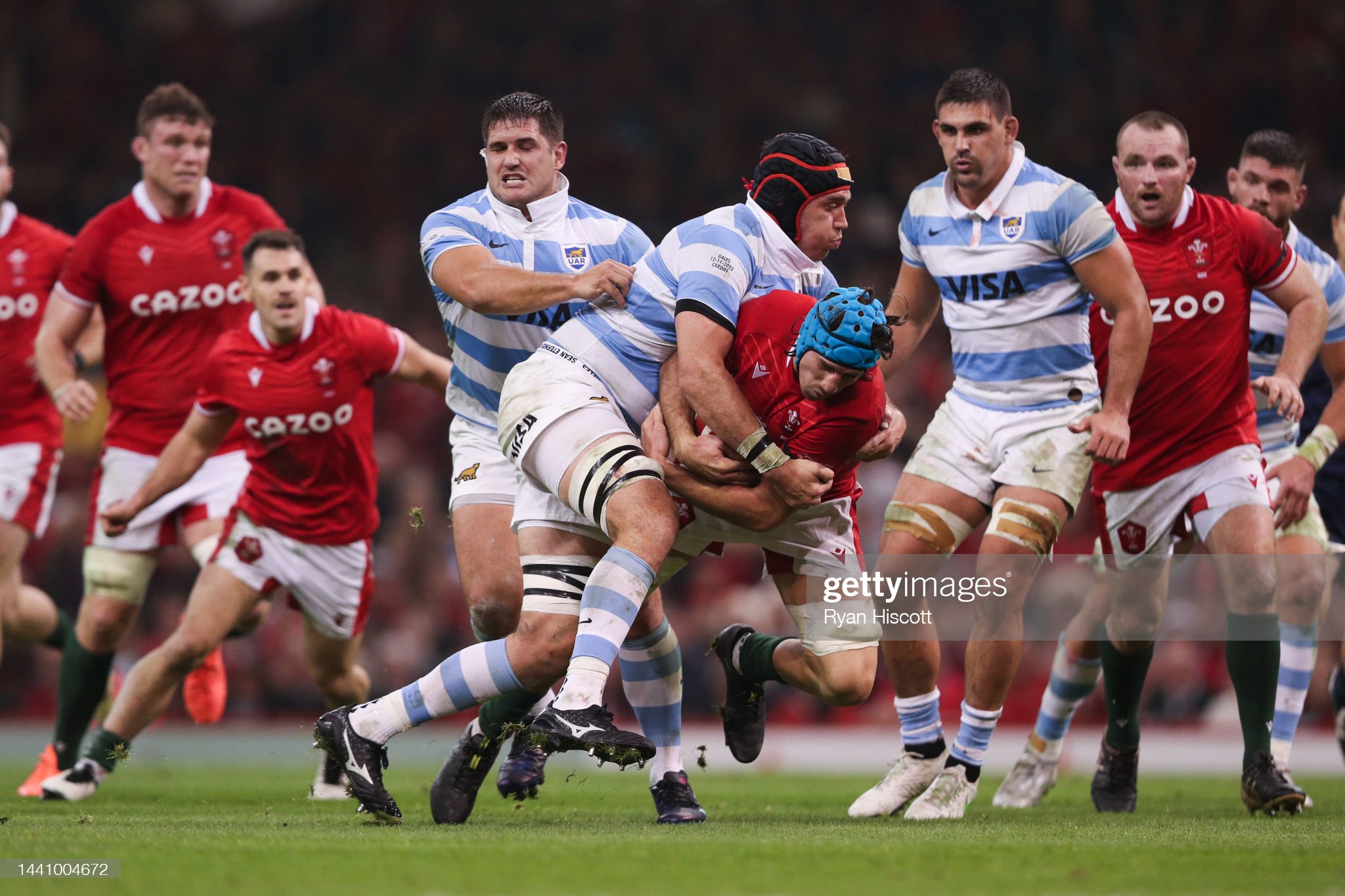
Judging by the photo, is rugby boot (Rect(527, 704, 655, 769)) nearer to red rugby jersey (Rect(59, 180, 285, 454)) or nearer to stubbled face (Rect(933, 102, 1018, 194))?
stubbled face (Rect(933, 102, 1018, 194))

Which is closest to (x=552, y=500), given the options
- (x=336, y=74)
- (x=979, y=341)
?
(x=979, y=341)

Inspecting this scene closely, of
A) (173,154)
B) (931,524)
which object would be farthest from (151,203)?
(931,524)

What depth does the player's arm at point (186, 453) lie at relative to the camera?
24.6 ft

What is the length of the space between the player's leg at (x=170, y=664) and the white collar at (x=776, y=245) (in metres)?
3.31

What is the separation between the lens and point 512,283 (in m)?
5.85

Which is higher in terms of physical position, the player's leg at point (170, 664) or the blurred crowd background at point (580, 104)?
the blurred crowd background at point (580, 104)

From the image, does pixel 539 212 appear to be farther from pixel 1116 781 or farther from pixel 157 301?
pixel 1116 781

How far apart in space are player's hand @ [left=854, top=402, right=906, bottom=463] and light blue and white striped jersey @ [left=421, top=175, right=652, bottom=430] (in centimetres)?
140

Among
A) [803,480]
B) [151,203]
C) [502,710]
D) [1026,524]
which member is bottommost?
[502,710]

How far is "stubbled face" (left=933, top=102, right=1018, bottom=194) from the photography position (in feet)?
21.8

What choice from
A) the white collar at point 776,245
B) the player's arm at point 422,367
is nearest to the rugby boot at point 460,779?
the white collar at point 776,245

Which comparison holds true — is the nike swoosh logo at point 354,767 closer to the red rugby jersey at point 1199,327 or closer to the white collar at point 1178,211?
the red rugby jersey at point 1199,327

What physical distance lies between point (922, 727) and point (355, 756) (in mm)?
2413

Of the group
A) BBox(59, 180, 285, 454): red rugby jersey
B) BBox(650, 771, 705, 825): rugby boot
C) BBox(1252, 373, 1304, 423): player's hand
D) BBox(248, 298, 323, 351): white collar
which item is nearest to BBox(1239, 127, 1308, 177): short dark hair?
BBox(1252, 373, 1304, 423): player's hand
